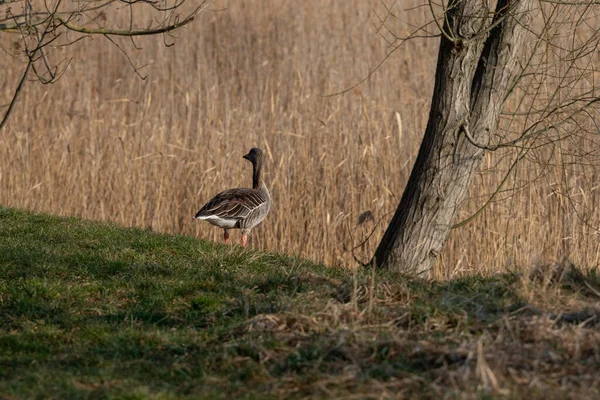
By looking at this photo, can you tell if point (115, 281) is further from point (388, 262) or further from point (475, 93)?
point (475, 93)

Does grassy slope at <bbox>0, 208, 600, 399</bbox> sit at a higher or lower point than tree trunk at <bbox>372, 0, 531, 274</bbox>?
lower

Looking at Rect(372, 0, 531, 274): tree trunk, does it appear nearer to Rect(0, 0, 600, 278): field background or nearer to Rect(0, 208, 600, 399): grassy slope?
Rect(0, 208, 600, 399): grassy slope

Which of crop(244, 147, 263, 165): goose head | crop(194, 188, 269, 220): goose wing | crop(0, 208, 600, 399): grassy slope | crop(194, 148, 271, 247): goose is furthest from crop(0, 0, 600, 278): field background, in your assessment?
crop(0, 208, 600, 399): grassy slope

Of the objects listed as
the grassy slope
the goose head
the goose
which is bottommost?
the grassy slope

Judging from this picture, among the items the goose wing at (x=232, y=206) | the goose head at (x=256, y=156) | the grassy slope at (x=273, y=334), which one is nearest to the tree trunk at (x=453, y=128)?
the grassy slope at (x=273, y=334)

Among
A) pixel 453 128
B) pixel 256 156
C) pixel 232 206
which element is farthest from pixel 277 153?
pixel 453 128

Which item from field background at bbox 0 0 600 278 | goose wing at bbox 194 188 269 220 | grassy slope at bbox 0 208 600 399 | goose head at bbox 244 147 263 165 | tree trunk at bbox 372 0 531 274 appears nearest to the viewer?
grassy slope at bbox 0 208 600 399

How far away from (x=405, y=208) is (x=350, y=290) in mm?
1973

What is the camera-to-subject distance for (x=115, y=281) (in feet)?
21.7

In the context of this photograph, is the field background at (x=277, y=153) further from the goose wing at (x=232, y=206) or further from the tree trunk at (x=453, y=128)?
the tree trunk at (x=453, y=128)

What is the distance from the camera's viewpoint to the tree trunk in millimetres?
7316

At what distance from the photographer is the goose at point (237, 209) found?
9.77 m

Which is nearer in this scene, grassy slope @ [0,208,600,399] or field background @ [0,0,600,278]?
grassy slope @ [0,208,600,399]

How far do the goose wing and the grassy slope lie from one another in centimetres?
254
